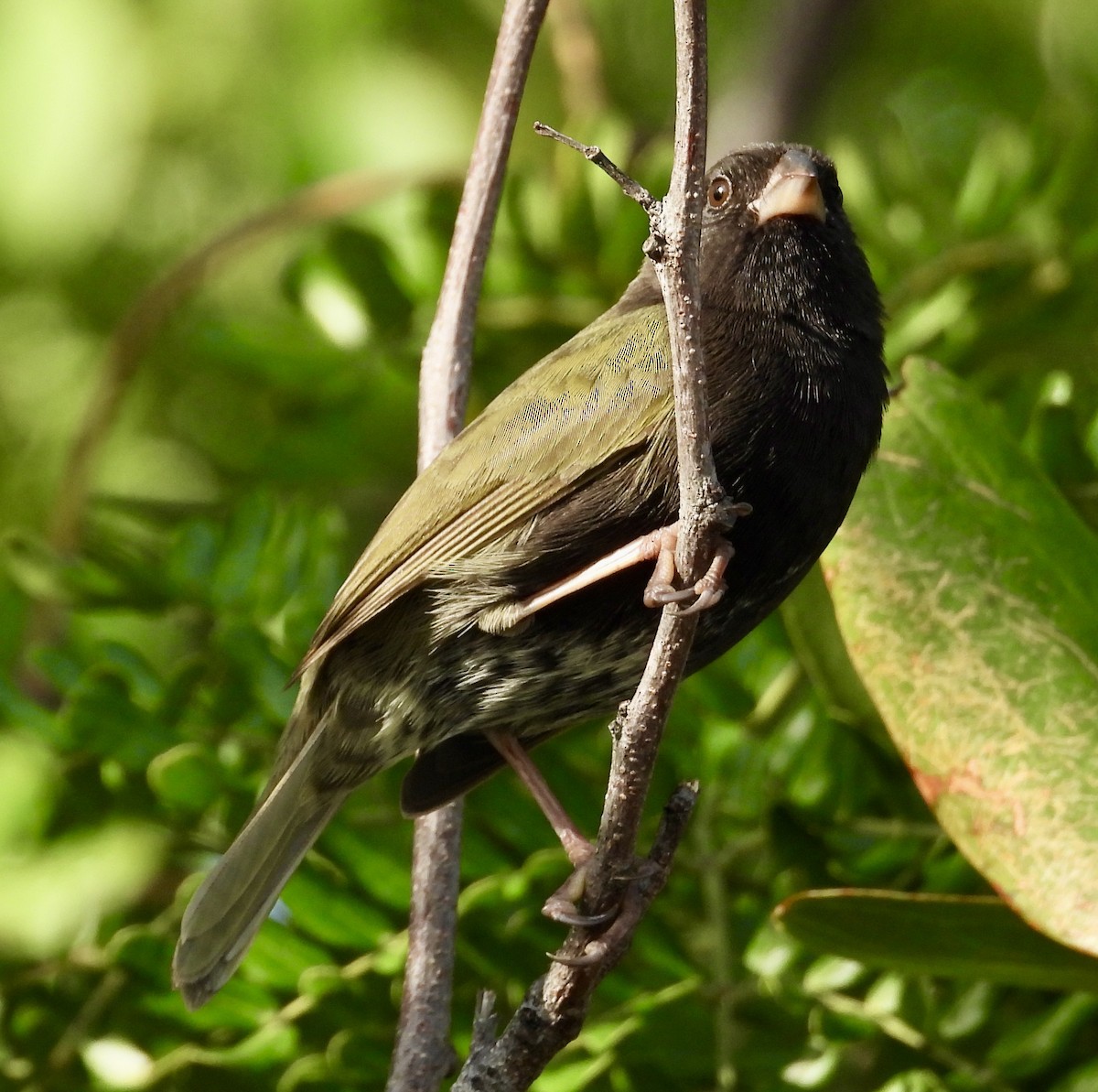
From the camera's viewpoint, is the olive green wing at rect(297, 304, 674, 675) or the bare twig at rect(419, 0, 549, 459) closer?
the olive green wing at rect(297, 304, 674, 675)

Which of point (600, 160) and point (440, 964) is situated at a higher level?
point (600, 160)

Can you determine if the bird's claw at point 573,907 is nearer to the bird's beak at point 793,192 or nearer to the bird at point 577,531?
the bird at point 577,531

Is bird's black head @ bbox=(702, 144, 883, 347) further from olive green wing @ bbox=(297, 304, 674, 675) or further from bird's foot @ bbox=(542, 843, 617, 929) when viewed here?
bird's foot @ bbox=(542, 843, 617, 929)

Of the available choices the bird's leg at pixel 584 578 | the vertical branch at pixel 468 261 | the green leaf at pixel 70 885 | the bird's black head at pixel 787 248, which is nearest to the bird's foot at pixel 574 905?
the vertical branch at pixel 468 261

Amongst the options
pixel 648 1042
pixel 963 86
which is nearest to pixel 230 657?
pixel 648 1042

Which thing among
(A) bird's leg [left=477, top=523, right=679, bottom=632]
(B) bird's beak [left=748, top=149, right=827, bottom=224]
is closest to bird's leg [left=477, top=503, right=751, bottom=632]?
(A) bird's leg [left=477, top=523, right=679, bottom=632]

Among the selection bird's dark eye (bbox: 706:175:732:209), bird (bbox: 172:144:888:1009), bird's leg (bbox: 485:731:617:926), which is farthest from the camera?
bird's dark eye (bbox: 706:175:732:209)

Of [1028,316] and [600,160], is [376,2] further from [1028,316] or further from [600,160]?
[600,160]

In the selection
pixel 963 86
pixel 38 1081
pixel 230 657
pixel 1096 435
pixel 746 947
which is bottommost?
pixel 38 1081
